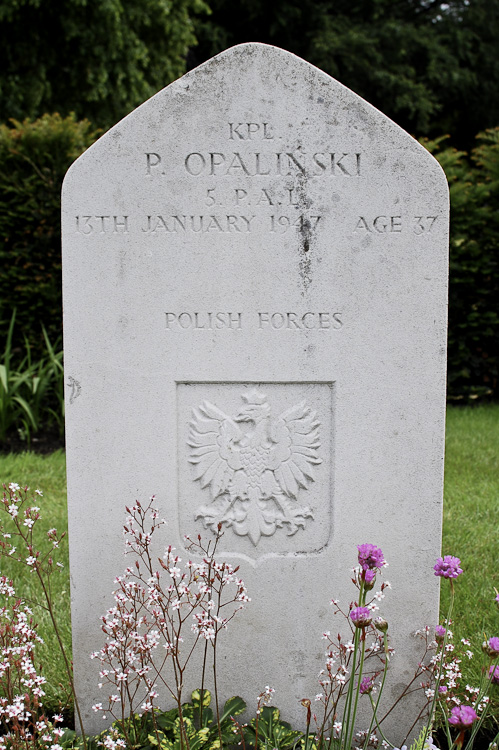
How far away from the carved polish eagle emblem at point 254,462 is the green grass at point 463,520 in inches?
36.7

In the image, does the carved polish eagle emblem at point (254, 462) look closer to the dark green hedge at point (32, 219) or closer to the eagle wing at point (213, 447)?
the eagle wing at point (213, 447)

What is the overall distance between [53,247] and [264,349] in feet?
14.6

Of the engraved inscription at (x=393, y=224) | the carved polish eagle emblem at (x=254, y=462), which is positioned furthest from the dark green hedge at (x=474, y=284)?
the carved polish eagle emblem at (x=254, y=462)

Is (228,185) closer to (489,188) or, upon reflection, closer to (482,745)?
(482,745)

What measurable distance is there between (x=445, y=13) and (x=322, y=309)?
18462mm

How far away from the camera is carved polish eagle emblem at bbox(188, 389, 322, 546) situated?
2.17 m

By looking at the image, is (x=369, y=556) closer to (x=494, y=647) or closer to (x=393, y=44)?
(x=494, y=647)

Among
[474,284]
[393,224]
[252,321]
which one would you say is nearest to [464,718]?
[252,321]

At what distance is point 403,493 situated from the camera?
216 cm

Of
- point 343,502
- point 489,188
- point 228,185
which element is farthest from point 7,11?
point 343,502

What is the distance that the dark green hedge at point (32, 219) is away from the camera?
5914mm

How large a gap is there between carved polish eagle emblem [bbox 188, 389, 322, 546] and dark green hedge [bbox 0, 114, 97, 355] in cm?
418

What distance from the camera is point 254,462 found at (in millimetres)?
2197

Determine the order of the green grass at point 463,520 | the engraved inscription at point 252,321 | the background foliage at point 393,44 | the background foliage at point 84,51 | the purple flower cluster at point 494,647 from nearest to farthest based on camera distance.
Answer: the purple flower cluster at point 494,647 < the engraved inscription at point 252,321 < the green grass at point 463,520 < the background foliage at point 84,51 < the background foliage at point 393,44
